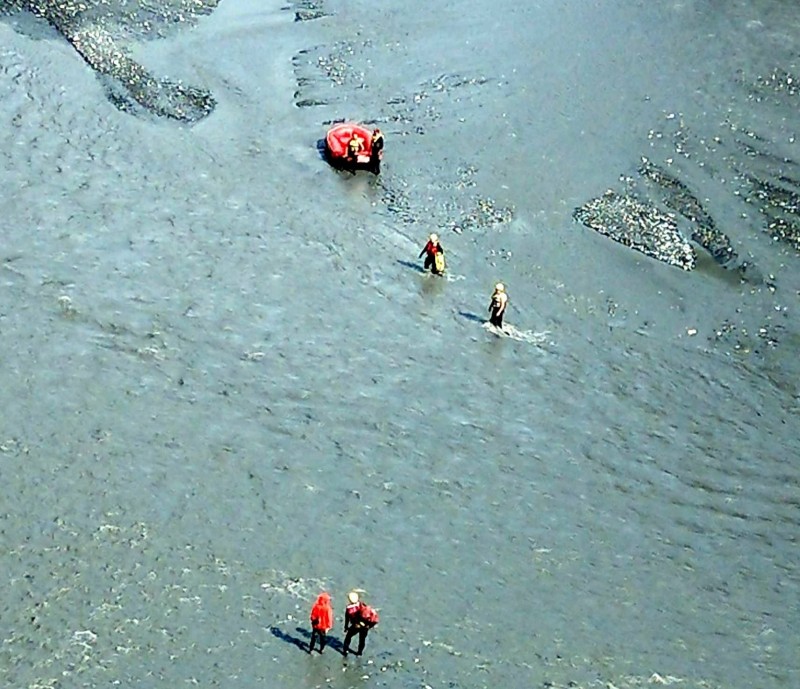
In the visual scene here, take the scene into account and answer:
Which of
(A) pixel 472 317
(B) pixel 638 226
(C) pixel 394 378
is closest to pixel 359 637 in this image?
(C) pixel 394 378

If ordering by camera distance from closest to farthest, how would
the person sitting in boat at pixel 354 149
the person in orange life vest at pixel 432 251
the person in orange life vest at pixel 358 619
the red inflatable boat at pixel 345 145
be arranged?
1. the person in orange life vest at pixel 358 619
2. the person in orange life vest at pixel 432 251
3. the person sitting in boat at pixel 354 149
4. the red inflatable boat at pixel 345 145

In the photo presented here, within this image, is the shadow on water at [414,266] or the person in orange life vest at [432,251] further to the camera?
the shadow on water at [414,266]

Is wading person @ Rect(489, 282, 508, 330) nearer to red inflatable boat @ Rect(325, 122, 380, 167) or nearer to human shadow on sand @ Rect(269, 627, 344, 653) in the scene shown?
red inflatable boat @ Rect(325, 122, 380, 167)

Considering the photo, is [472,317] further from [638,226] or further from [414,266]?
[638,226]

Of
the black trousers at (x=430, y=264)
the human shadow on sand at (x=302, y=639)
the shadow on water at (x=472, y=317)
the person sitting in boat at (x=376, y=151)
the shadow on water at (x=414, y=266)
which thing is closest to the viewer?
the human shadow on sand at (x=302, y=639)

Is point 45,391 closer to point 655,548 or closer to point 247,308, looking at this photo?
point 247,308

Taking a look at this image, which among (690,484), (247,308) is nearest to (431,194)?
(247,308)

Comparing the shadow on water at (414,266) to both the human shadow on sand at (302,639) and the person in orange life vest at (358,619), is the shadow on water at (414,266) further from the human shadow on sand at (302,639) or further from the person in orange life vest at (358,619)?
the person in orange life vest at (358,619)

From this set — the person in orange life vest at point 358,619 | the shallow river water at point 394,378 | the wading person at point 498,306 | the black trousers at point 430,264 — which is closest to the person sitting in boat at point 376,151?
the shallow river water at point 394,378
